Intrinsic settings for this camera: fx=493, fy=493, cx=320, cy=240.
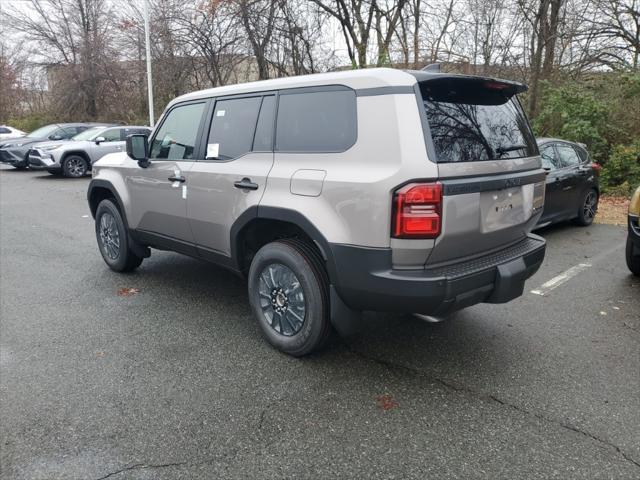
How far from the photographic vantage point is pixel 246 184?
139 inches

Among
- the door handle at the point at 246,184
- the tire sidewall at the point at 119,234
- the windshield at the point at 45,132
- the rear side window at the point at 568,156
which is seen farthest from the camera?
the windshield at the point at 45,132

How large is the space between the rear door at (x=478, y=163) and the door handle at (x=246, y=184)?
1.29 meters

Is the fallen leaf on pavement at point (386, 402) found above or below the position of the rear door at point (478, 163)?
below

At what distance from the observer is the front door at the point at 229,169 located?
11.6 ft

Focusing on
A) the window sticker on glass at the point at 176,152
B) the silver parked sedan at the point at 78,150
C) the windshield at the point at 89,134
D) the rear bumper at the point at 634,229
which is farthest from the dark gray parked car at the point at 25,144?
the rear bumper at the point at 634,229

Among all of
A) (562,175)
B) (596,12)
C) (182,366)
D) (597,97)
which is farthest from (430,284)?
(596,12)

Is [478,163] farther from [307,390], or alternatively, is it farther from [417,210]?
[307,390]

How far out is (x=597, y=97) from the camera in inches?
520

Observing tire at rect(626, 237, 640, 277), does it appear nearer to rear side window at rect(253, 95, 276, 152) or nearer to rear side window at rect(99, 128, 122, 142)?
rear side window at rect(253, 95, 276, 152)

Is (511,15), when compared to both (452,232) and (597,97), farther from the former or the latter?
(452,232)

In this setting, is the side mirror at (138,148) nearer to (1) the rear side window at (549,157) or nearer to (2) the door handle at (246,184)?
(2) the door handle at (246,184)

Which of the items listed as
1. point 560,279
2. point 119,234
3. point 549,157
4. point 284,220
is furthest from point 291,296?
point 549,157

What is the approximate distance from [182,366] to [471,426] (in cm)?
191

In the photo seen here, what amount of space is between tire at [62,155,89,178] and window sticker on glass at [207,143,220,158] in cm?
1250
